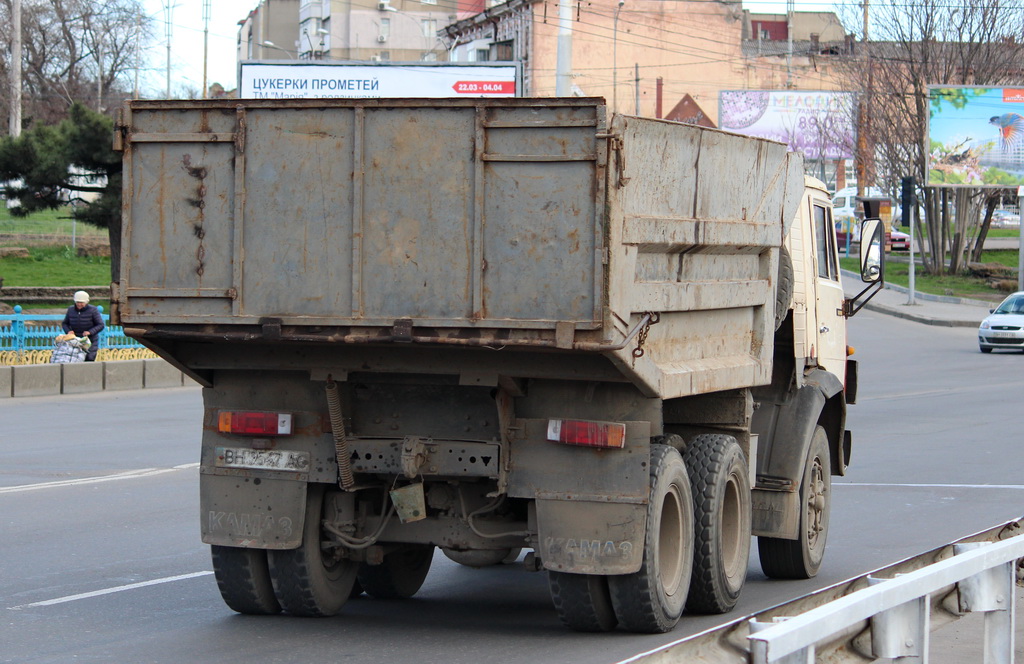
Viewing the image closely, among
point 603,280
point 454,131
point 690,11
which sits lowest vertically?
point 603,280

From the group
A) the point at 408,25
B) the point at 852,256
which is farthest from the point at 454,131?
the point at 408,25

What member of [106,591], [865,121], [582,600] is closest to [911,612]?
[582,600]

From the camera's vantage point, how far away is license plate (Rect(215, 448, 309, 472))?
691 cm

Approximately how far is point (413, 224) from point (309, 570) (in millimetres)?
1918

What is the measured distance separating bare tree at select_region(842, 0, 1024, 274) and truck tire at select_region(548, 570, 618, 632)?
Answer: 47.9 meters

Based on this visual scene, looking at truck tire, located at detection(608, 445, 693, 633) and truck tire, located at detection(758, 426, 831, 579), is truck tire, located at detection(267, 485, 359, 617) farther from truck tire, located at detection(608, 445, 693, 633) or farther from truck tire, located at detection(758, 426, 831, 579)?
truck tire, located at detection(758, 426, 831, 579)

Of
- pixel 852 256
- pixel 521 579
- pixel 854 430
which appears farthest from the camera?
pixel 852 256

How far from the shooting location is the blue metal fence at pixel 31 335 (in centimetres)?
2130

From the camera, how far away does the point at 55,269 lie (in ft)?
129

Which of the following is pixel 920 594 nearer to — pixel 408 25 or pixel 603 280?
pixel 603 280

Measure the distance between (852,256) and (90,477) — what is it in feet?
160

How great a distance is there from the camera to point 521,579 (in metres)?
8.98

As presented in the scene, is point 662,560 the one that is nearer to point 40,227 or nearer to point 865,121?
point 40,227

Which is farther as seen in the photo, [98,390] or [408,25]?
[408,25]
